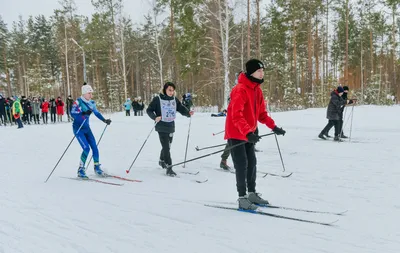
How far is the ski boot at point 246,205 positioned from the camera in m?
3.80

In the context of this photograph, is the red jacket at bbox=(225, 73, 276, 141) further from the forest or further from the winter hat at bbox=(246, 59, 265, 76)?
the forest

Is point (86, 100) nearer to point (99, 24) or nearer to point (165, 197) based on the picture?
point (165, 197)

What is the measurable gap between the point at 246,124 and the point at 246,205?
1069 mm

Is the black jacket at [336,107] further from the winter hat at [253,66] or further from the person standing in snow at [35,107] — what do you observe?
the person standing in snow at [35,107]

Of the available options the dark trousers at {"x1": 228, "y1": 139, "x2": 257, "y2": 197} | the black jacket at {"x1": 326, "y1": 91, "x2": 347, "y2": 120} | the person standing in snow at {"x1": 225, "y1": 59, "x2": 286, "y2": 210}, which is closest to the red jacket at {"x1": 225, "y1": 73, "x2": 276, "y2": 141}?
the person standing in snow at {"x1": 225, "y1": 59, "x2": 286, "y2": 210}

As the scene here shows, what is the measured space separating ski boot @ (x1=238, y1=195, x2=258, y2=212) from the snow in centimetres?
13

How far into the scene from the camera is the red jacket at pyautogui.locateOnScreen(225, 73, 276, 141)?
140 inches

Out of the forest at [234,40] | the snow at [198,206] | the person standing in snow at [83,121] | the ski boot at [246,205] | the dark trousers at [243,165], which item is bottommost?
the snow at [198,206]

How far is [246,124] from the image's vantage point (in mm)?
3510

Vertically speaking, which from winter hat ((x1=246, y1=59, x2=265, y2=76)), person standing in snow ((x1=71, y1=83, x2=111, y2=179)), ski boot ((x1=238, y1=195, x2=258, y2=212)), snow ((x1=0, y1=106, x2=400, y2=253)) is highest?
winter hat ((x1=246, y1=59, x2=265, y2=76))

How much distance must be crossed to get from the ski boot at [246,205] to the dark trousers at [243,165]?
0.21ft

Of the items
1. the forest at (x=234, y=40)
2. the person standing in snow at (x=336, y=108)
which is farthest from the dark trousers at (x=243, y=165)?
the forest at (x=234, y=40)

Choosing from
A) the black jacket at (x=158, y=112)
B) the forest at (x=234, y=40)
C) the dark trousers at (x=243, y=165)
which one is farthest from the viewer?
the forest at (x=234, y=40)

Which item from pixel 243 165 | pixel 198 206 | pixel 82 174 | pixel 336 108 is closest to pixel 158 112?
pixel 82 174
